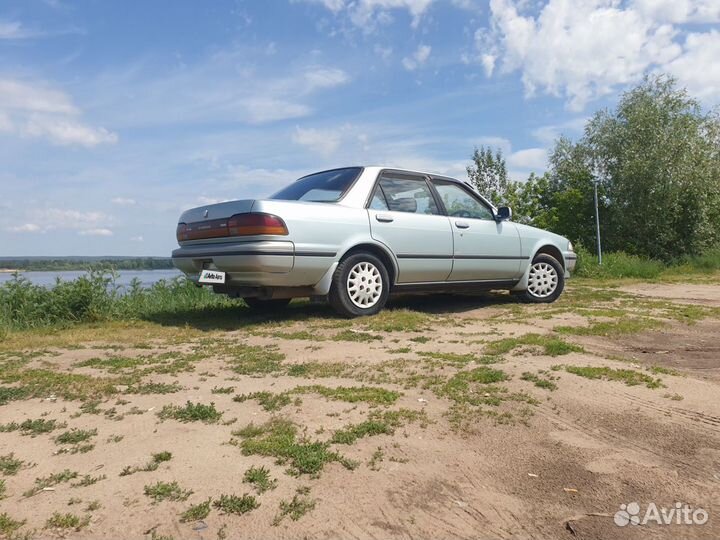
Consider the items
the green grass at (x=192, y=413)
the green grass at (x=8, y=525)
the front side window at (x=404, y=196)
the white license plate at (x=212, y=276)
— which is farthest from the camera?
the front side window at (x=404, y=196)

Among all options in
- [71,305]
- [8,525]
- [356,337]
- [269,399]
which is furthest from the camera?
[71,305]

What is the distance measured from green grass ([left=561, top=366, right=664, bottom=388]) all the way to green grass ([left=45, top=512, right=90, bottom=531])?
305cm

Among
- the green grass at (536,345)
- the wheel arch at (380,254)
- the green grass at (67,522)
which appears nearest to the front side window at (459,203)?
the wheel arch at (380,254)

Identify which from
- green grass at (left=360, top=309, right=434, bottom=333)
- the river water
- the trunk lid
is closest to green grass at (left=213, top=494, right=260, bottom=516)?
green grass at (left=360, top=309, right=434, bottom=333)

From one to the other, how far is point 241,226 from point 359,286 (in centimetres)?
144

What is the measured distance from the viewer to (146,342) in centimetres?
548

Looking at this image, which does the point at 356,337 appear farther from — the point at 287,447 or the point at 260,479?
the point at 260,479

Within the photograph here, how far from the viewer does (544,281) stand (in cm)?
830

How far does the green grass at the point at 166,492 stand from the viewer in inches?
88.6

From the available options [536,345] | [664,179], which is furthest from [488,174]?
[536,345]

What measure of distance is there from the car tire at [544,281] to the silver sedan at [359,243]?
2 cm

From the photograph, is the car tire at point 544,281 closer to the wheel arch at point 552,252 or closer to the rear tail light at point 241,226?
the wheel arch at point 552,252

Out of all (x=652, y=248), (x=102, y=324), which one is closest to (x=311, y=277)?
(x=102, y=324)

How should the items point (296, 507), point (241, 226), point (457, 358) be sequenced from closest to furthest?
point (296, 507)
point (457, 358)
point (241, 226)
